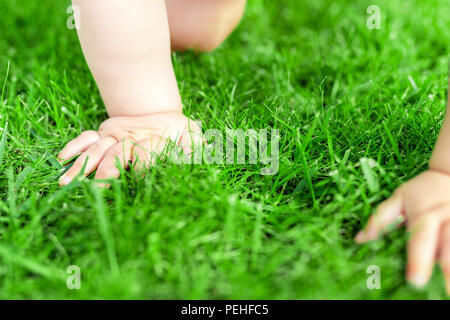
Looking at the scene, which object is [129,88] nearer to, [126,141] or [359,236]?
[126,141]

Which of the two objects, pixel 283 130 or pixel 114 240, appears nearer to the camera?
pixel 114 240

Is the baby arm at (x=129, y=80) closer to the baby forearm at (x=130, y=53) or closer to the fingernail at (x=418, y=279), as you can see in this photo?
the baby forearm at (x=130, y=53)

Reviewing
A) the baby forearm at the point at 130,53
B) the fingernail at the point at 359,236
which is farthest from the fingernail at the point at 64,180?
the fingernail at the point at 359,236

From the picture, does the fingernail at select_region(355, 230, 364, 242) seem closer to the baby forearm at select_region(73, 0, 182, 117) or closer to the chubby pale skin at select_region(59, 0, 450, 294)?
the chubby pale skin at select_region(59, 0, 450, 294)

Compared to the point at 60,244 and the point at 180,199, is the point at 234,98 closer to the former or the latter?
the point at 180,199

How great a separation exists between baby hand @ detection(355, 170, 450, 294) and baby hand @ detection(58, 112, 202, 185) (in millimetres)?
369

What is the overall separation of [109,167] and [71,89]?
384mm

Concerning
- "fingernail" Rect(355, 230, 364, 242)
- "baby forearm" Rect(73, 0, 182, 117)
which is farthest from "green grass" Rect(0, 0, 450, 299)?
"baby forearm" Rect(73, 0, 182, 117)

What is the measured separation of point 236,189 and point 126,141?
25cm

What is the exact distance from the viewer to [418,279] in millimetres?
691

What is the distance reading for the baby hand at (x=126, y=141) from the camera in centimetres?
92

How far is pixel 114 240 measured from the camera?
2.47 ft

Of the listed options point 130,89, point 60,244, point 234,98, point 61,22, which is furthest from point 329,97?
point 61,22

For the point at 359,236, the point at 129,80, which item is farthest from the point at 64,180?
the point at 359,236
